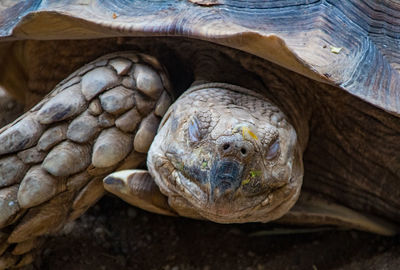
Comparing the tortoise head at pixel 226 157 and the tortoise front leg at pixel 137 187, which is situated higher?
the tortoise head at pixel 226 157

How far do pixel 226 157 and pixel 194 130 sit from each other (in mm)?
212

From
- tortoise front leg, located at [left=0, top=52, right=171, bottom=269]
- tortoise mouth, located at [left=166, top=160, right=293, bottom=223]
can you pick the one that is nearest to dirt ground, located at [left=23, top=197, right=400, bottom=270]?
tortoise front leg, located at [left=0, top=52, right=171, bottom=269]

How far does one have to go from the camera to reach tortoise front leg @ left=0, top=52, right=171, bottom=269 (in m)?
2.23

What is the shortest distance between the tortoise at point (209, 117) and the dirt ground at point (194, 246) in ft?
0.49

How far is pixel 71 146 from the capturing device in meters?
2.25

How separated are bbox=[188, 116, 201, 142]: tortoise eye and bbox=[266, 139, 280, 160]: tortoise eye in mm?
264

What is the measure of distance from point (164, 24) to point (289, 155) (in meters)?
0.68

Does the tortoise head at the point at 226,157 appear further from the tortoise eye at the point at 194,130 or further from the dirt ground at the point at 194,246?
the dirt ground at the point at 194,246

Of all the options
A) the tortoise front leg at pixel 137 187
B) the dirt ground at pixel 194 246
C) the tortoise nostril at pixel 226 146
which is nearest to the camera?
the tortoise nostril at pixel 226 146

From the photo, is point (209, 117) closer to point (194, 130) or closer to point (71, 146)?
point (194, 130)

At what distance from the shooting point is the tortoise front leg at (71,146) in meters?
2.23

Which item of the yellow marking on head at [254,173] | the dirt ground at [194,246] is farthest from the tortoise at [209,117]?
the dirt ground at [194,246]

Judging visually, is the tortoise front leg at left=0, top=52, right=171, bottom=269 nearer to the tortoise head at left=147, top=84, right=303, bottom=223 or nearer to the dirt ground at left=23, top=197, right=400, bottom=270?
the tortoise head at left=147, top=84, right=303, bottom=223

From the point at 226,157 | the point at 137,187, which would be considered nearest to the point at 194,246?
the point at 137,187
